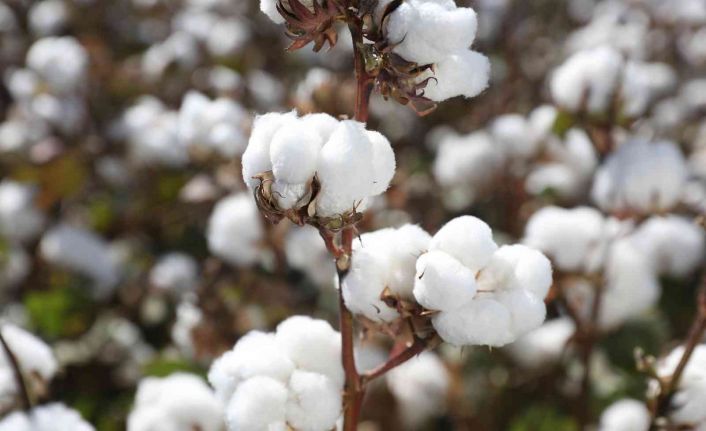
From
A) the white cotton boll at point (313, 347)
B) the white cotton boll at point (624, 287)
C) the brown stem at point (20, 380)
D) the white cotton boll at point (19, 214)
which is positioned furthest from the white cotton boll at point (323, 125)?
the white cotton boll at point (19, 214)

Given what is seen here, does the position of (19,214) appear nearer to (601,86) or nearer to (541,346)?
(541,346)

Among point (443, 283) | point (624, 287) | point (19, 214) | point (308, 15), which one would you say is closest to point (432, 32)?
point (308, 15)

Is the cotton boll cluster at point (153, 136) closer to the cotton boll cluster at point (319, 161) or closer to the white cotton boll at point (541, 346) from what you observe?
the white cotton boll at point (541, 346)

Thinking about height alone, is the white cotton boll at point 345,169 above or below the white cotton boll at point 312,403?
above

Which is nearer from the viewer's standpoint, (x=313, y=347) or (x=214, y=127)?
(x=313, y=347)

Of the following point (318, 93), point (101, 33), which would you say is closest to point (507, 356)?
point (318, 93)

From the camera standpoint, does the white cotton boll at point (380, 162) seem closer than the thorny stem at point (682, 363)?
Yes

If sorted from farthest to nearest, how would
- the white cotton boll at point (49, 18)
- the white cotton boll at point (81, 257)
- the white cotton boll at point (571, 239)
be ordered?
→ the white cotton boll at point (49, 18), the white cotton boll at point (81, 257), the white cotton boll at point (571, 239)
